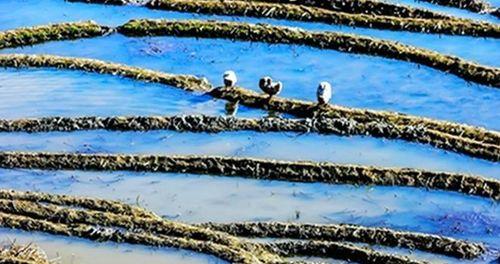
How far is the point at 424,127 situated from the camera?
14.9 metres

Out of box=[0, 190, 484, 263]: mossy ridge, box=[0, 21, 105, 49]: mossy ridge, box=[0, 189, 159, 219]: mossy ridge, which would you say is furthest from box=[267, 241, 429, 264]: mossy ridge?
box=[0, 21, 105, 49]: mossy ridge

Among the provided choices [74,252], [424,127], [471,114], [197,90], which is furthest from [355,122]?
[74,252]

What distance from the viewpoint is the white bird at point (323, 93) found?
15.4 metres

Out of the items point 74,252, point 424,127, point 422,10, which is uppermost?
point 422,10

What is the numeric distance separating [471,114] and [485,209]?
3.09m

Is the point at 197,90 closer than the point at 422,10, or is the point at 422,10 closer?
the point at 197,90

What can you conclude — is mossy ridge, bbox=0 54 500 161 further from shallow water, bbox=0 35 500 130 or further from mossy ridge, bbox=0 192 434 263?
mossy ridge, bbox=0 192 434 263

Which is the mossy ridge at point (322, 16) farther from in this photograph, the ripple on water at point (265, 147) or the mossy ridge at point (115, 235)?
the mossy ridge at point (115, 235)

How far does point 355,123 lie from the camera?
15039 millimetres

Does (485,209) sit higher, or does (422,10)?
(422,10)

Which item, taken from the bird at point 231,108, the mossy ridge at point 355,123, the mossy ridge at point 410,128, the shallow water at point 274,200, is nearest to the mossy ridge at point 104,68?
the mossy ridge at point 355,123

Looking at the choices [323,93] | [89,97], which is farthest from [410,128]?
[89,97]

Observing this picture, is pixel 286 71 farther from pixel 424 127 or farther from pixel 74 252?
pixel 74 252

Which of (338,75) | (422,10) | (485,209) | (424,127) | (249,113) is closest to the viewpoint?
(485,209)
